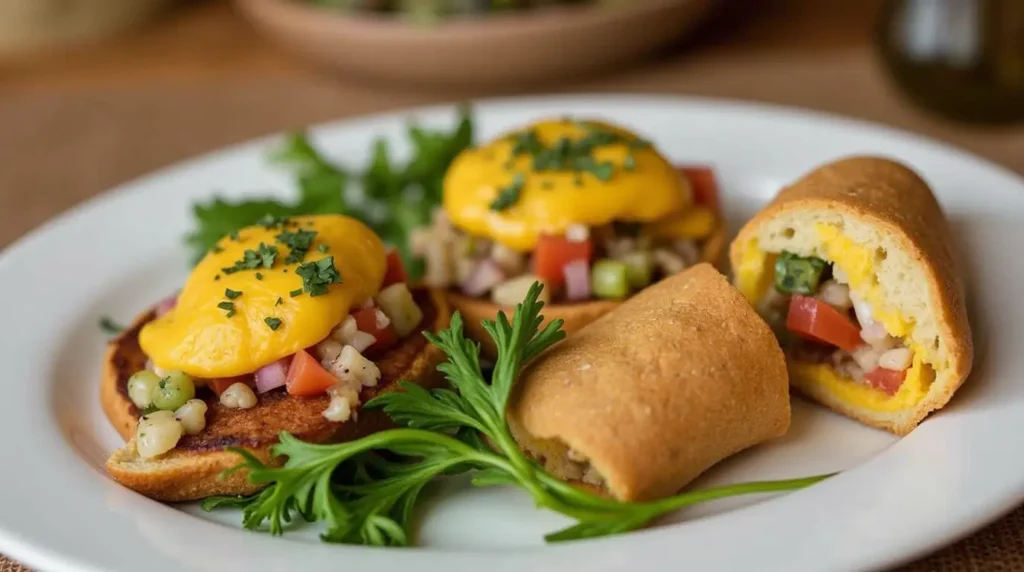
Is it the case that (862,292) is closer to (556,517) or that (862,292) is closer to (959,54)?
(556,517)

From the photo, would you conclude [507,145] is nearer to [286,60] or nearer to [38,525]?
[38,525]

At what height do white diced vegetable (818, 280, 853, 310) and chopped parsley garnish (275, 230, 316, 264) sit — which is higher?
white diced vegetable (818, 280, 853, 310)

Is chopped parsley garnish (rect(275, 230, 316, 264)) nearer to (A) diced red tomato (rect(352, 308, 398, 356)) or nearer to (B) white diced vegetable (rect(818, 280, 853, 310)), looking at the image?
(A) diced red tomato (rect(352, 308, 398, 356))

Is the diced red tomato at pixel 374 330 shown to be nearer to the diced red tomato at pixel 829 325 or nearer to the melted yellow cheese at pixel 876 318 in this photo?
the melted yellow cheese at pixel 876 318

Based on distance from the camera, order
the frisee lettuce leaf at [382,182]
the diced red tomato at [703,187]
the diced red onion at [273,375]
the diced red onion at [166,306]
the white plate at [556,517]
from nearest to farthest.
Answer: the white plate at [556,517], the diced red onion at [273,375], the diced red onion at [166,306], the diced red tomato at [703,187], the frisee lettuce leaf at [382,182]

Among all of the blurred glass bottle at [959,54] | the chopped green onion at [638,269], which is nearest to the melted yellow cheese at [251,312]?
the chopped green onion at [638,269]

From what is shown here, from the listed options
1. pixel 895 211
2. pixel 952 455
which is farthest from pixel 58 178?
pixel 952 455

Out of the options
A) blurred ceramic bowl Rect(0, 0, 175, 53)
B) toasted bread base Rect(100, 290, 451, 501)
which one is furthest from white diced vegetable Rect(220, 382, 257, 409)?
blurred ceramic bowl Rect(0, 0, 175, 53)
